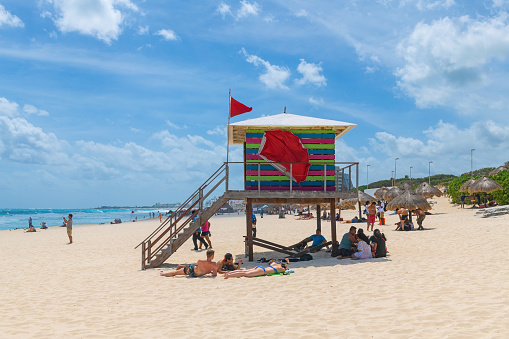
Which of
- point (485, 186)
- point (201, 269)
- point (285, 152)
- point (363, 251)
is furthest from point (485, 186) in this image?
point (201, 269)

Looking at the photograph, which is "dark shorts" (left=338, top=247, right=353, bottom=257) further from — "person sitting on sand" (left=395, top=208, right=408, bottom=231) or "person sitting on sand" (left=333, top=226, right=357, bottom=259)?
"person sitting on sand" (left=395, top=208, right=408, bottom=231)

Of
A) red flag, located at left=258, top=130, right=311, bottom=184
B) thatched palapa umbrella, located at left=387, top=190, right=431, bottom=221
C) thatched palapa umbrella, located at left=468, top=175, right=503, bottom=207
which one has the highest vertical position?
red flag, located at left=258, top=130, right=311, bottom=184

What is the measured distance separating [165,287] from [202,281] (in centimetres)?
109

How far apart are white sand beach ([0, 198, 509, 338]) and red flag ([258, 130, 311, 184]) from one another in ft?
11.3

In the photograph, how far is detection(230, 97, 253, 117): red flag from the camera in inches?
570

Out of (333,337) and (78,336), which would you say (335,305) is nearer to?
(333,337)

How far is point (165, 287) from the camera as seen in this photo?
34.1ft

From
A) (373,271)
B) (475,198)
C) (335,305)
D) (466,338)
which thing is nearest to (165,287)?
(335,305)

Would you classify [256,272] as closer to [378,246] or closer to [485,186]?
[378,246]

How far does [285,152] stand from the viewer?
14.2 meters

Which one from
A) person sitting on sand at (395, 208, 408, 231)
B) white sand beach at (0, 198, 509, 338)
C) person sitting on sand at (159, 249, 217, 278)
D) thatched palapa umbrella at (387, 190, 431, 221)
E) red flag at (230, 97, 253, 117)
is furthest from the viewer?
thatched palapa umbrella at (387, 190, 431, 221)

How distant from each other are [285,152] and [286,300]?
676 cm

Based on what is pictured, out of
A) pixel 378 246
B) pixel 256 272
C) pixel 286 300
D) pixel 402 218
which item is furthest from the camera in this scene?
pixel 402 218

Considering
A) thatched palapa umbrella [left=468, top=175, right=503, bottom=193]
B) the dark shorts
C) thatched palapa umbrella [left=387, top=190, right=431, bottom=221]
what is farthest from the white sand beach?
thatched palapa umbrella [left=468, top=175, right=503, bottom=193]
